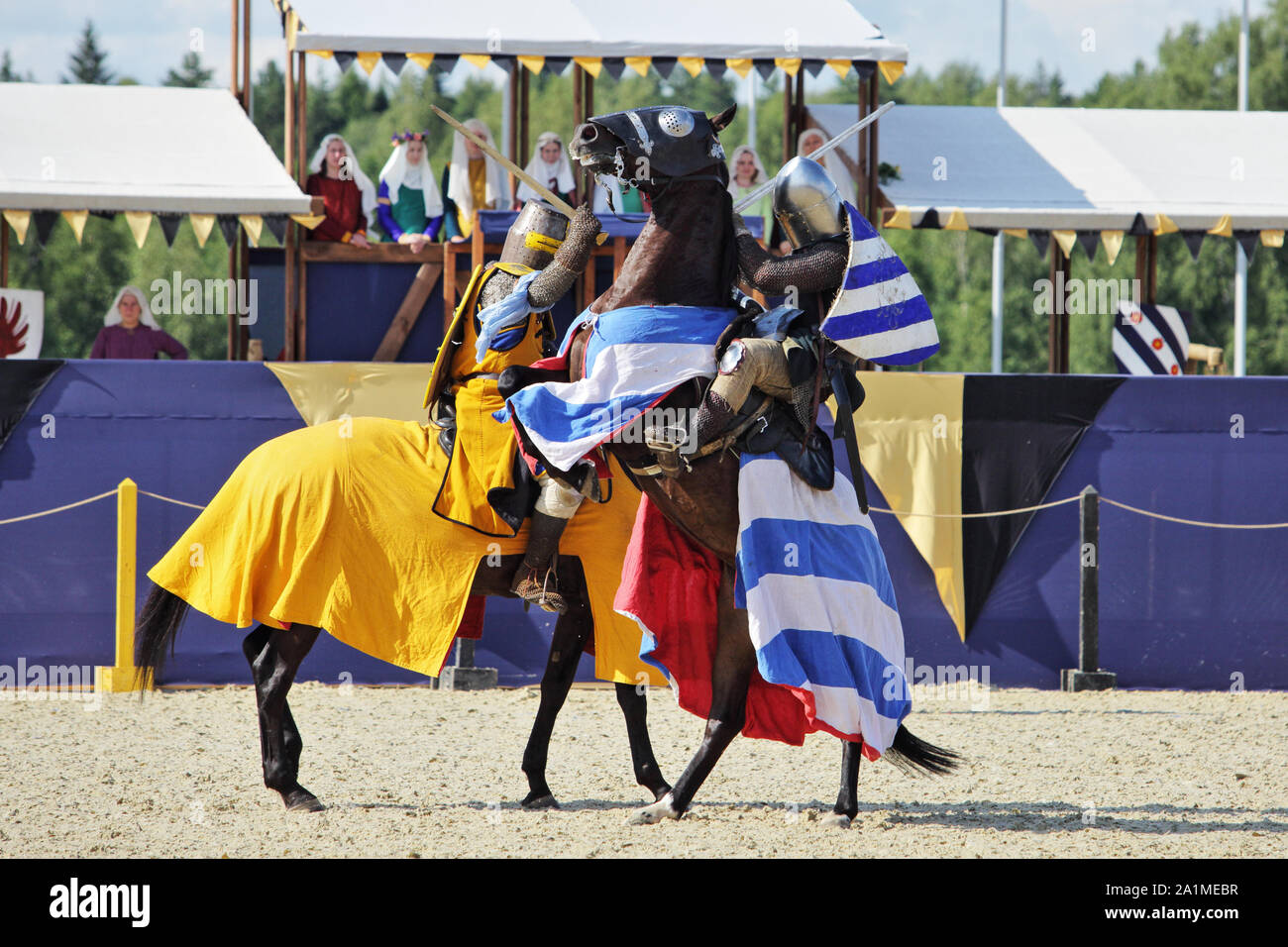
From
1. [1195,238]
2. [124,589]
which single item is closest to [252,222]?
[124,589]

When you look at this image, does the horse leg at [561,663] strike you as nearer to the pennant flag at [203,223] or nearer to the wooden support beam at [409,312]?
the wooden support beam at [409,312]

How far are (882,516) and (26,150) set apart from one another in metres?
6.30

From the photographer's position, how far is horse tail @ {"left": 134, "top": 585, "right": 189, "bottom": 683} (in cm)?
544

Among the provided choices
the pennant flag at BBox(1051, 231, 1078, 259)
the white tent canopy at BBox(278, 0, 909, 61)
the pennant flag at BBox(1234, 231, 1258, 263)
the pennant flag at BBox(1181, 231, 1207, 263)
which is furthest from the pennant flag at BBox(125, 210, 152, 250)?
the pennant flag at BBox(1234, 231, 1258, 263)

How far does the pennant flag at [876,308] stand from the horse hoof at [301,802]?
2347 millimetres

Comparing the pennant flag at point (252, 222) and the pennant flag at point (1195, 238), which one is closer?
the pennant flag at point (252, 222)

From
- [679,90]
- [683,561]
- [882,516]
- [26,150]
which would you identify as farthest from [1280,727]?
[679,90]

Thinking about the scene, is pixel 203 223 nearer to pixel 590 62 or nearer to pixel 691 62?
pixel 590 62

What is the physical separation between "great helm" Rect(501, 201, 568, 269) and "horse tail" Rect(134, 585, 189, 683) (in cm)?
172

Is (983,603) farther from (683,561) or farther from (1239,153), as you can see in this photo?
(1239,153)

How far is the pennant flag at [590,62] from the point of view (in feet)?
32.4

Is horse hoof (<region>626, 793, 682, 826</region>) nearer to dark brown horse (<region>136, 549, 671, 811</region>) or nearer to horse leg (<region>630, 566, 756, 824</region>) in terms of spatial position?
horse leg (<region>630, 566, 756, 824</region>)

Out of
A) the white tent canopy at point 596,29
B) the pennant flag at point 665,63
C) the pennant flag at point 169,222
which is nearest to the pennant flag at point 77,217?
the pennant flag at point 169,222

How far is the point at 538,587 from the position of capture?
525 centimetres
